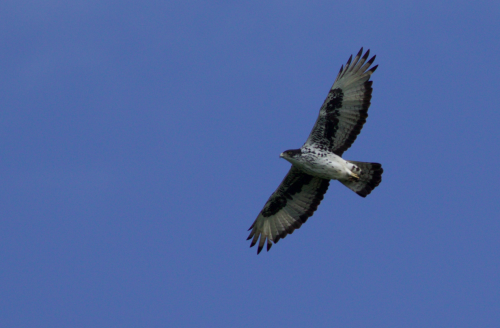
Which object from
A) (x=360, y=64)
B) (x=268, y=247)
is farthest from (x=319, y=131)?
(x=268, y=247)

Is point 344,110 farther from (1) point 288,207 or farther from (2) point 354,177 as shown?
(1) point 288,207

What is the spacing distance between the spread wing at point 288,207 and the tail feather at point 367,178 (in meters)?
Result: 0.97

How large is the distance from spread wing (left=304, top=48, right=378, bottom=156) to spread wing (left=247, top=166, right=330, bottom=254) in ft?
3.76

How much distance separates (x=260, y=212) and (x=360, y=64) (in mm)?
4185

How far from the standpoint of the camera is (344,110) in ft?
52.9

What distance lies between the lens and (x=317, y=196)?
1719 centimetres

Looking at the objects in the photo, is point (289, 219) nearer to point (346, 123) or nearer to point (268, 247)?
point (268, 247)

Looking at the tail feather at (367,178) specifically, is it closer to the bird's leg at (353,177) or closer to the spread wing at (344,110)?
the bird's leg at (353,177)

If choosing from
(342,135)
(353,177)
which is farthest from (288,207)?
(342,135)

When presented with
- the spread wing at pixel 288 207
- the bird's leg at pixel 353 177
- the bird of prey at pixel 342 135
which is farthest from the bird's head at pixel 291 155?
the bird's leg at pixel 353 177

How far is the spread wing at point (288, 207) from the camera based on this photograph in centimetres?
1705

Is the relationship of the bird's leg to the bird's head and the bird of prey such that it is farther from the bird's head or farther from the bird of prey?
the bird's head

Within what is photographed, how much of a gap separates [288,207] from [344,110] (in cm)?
277

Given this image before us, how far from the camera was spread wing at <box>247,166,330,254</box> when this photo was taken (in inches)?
671
